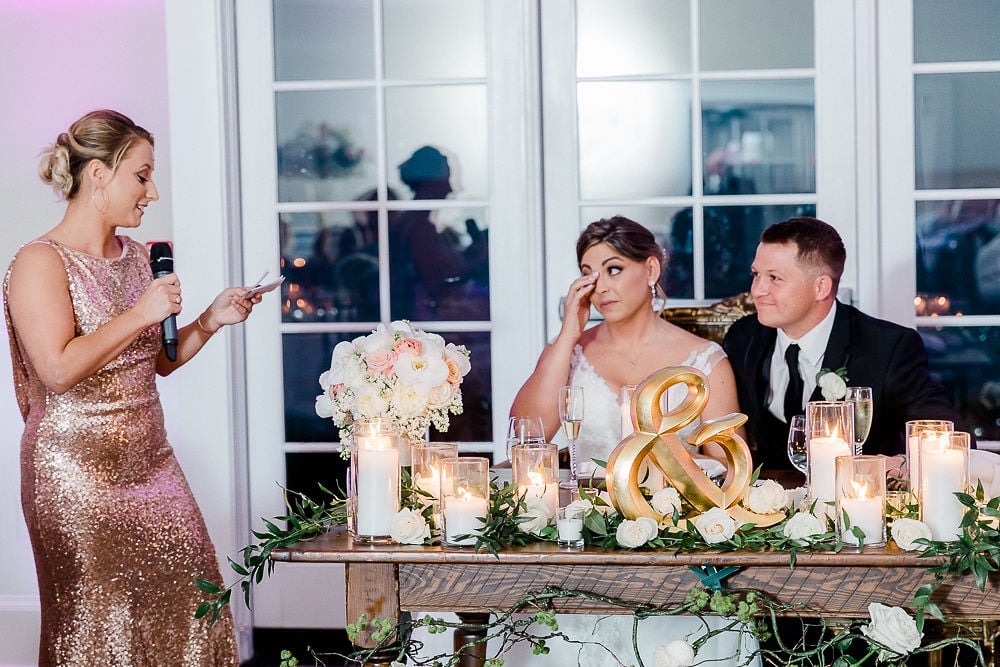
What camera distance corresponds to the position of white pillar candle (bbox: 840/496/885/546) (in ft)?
5.64

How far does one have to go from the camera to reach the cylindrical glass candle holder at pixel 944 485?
172cm

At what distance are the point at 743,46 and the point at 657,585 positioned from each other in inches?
99.0

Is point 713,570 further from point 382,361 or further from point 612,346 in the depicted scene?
point 612,346

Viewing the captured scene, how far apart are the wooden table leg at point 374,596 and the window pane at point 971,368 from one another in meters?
2.58

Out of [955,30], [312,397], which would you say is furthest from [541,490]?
[955,30]

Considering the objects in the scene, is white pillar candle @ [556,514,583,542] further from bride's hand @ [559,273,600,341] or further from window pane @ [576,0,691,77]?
window pane @ [576,0,691,77]

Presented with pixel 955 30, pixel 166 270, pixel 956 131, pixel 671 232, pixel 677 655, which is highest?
pixel 955 30

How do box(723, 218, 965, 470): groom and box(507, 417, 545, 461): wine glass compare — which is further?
box(723, 218, 965, 470): groom

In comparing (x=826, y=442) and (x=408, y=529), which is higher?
(x=826, y=442)

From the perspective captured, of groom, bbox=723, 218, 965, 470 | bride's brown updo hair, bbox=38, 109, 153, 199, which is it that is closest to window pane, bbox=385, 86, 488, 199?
groom, bbox=723, 218, 965, 470

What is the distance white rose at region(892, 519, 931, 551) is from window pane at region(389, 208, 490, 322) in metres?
2.31

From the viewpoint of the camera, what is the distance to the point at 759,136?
3.81 m

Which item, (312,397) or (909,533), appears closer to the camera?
(909,533)

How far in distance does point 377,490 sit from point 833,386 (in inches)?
49.6
